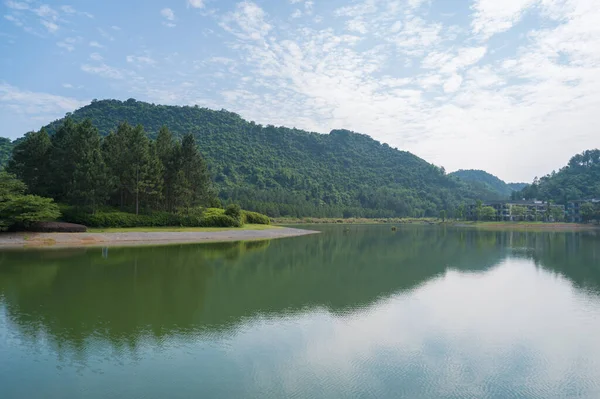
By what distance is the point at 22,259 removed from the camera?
23.8 m

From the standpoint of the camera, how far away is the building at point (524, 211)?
106m

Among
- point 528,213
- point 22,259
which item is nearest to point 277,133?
point 528,213

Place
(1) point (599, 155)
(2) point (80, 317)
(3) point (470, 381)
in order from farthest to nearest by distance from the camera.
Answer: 1. (1) point (599, 155)
2. (2) point (80, 317)
3. (3) point (470, 381)

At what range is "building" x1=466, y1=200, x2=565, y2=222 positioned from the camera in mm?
106188

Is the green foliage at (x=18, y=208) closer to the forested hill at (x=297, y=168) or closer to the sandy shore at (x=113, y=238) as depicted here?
the sandy shore at (x=113, y=238)

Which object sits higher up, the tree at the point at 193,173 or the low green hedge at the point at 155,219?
the tree at the point at 193,173

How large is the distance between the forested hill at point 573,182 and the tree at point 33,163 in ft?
424

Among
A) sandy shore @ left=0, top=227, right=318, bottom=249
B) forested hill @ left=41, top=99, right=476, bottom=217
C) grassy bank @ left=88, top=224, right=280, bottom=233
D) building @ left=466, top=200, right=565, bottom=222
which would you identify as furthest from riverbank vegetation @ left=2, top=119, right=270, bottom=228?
building @ left=466, top=200, right=565, bottom=222

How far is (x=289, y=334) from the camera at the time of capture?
11195 mm

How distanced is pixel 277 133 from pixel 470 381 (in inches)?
5868

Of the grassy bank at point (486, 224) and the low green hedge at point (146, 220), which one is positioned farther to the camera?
the grassy bank at point (486, 224)

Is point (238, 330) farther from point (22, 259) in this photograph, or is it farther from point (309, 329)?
point (22, 259)

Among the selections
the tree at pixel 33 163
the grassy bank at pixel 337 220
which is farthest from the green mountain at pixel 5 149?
the grassy bank at pixel 337 220

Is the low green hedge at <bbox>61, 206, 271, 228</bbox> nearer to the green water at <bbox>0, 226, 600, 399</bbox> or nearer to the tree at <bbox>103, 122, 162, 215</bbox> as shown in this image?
the tree at <bbox>103, 122, 162, 215</bbox>
